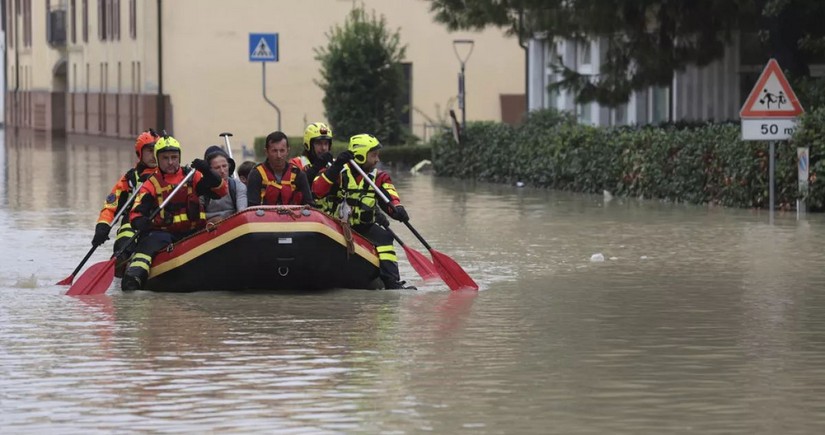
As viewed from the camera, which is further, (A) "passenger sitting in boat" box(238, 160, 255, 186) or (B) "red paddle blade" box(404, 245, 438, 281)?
(A) "passenger sitting in boat" box(238, 160, 255, 186)

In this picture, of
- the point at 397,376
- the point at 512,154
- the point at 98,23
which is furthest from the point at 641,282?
the point at 98,23

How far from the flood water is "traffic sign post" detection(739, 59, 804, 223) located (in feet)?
10.9

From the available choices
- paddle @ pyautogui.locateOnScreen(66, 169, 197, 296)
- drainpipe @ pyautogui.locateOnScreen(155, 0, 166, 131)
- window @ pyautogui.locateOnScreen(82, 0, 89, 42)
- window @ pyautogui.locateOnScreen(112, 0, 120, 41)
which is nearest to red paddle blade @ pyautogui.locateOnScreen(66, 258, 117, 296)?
paddle @ pyautogui.locateOnScreen(66, 169, 197, 296)

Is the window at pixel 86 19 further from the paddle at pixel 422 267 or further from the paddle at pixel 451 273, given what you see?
the paddle at pixel 451 273

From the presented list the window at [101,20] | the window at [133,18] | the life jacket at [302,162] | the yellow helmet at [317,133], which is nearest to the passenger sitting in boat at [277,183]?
the life jacket at [302,162]

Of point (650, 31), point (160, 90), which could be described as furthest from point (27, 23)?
point (650, 31)

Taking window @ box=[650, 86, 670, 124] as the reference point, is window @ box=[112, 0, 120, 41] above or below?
above

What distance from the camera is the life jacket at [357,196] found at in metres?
16.7

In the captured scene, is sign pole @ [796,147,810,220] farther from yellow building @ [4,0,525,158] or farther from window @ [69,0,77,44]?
window @ [69,0,77,44]

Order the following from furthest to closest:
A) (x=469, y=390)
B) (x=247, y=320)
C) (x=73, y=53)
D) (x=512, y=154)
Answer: (x=73, y=53) → (x=512, y=154) → (x=247, y=320) → (x=469, y=390)

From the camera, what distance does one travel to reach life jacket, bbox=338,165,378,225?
16719 millimetres

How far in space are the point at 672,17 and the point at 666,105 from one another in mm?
9090

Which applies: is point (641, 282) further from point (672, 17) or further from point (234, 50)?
point (234, 50)

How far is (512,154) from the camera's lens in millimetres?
36250
